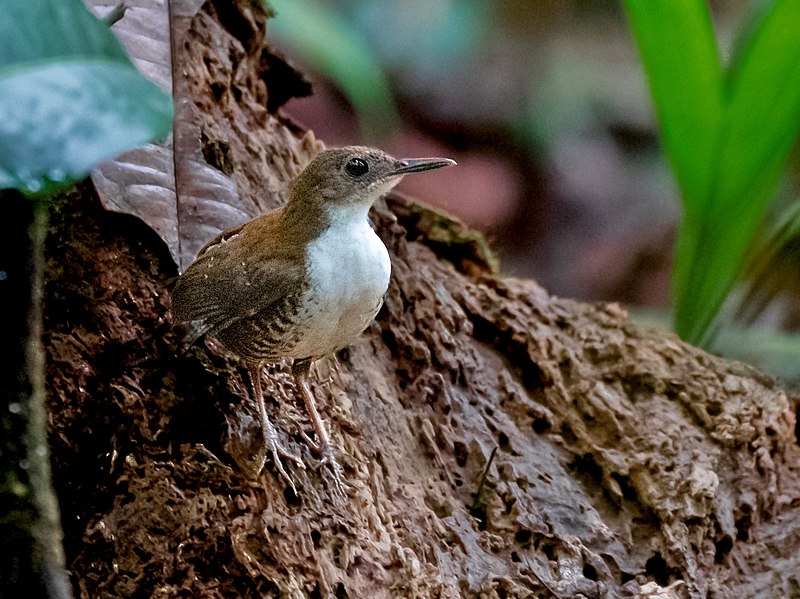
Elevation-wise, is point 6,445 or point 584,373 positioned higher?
point 6,445

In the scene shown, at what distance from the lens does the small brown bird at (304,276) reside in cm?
202

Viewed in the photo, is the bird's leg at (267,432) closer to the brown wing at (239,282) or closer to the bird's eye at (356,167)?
the brown wing at (239,282)

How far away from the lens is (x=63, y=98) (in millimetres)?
1229

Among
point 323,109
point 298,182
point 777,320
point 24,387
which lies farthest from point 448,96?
point 24,387

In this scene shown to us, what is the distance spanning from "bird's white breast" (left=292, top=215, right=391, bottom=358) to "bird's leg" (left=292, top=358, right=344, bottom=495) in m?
0.18

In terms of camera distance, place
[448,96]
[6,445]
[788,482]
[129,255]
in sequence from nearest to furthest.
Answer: [6,445] < [129,255] < [788,482] < [448,96]

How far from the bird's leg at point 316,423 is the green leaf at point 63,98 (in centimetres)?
106

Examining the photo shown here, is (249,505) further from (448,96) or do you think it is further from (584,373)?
(448,96)

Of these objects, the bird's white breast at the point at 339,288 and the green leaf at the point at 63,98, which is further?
the bird's white breast at the point at 339,288

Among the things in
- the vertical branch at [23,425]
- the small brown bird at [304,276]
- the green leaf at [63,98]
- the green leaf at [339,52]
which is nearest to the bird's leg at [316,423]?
the small brown bird at [304,276]

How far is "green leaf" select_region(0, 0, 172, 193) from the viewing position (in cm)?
115

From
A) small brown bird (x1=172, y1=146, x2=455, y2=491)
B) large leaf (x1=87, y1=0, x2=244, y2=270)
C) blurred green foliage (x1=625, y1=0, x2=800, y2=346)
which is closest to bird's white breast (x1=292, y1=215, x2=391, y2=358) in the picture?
small brown bird (x1=172, y1=146, x2=455, y2=491)

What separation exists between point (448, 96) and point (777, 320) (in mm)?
2414

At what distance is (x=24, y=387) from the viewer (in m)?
1.31
